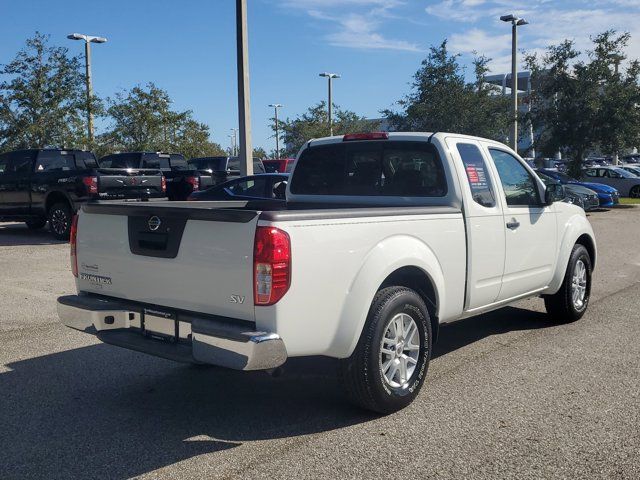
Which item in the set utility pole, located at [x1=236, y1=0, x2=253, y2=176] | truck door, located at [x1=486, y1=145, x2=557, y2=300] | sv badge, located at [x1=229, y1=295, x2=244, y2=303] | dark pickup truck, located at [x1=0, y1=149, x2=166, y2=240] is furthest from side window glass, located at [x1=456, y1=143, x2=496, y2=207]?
dark pickup truck, located at [x1=0, y1=149, x2=166, y2=240]

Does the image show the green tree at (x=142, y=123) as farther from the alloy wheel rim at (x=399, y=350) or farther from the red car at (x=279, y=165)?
the alloy wheel rim at (x=399, y=350)

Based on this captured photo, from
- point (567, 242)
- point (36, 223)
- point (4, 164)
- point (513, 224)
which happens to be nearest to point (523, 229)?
point (513, 224)

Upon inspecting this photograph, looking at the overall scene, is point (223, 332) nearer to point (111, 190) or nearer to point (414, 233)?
point (414, 233)

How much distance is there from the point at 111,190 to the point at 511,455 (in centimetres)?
1191

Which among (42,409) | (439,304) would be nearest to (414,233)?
(439,304)

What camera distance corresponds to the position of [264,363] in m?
3.62

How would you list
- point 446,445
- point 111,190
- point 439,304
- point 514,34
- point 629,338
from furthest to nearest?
1. point 514,34
2. point 111,190
3. point 629,338
4. point 439,304
5. point 446,445

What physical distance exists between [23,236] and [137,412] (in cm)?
1249

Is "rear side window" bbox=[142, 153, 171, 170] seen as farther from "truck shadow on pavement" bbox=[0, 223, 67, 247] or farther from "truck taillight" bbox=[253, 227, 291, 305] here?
"truck taillight" bbox=[253, 227, 291, 305]

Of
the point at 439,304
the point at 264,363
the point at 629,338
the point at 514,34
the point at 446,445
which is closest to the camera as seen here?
the point at 264,363

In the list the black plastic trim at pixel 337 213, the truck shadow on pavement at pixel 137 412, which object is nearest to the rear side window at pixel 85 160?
the truck shadow on pavement at pixel 137 412

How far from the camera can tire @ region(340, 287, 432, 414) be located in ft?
13.6

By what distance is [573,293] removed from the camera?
6.87 m

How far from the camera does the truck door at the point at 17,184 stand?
15062 mm
